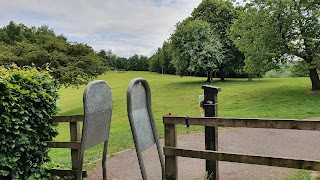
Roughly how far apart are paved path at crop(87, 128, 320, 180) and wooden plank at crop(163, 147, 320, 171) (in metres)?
1.37

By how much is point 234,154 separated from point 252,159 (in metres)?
0.20

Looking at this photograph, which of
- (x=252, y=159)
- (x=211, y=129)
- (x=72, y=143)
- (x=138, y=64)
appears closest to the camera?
(x=252, y=159)

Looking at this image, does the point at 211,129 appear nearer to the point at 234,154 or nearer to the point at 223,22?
the point at 234,154

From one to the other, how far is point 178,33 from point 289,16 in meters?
13.5

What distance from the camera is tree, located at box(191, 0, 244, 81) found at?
29.6 metres

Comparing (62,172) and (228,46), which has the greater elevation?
(228,46)

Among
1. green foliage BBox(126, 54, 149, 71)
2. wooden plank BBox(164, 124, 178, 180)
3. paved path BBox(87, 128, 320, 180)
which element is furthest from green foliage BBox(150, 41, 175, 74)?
wooden plank BBox(164, 124, 178, 180)

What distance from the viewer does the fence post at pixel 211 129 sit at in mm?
3994

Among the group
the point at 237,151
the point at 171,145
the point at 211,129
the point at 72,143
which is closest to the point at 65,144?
the point at 72,143

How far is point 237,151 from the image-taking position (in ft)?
21.5

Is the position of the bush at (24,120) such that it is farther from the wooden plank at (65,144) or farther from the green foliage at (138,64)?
the green foliage at (138,64)

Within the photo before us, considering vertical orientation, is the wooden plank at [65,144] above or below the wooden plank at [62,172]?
above

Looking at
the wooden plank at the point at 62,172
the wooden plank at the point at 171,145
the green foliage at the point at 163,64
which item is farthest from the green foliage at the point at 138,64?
the wooden plank at the point at 171,145

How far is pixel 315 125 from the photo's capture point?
2.96 metres
